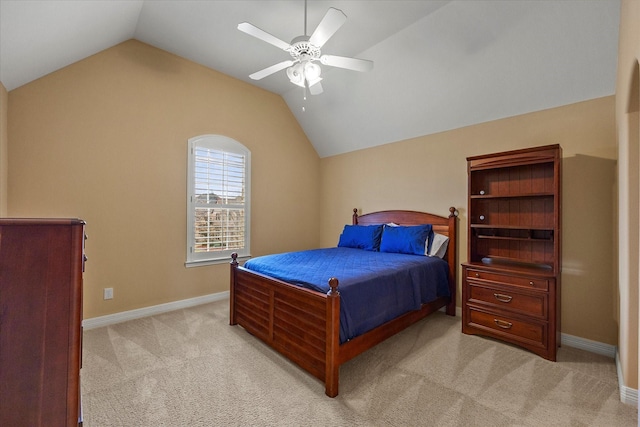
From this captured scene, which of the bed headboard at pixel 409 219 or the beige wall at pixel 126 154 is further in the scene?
the bed headboard at pixel 409 219

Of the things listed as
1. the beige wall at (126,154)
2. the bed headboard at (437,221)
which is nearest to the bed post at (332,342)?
the bed headboard at (437,221)

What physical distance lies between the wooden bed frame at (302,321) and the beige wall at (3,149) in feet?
6.68

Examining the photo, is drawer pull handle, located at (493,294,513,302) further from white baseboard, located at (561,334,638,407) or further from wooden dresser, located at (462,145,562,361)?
white baseboard, located at (561,334,638,407)

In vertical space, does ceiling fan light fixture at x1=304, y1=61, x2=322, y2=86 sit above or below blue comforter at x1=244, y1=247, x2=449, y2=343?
above

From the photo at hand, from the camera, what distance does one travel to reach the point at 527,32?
243 cm

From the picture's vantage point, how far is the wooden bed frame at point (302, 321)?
1.92 metres

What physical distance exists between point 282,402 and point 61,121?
129 inches

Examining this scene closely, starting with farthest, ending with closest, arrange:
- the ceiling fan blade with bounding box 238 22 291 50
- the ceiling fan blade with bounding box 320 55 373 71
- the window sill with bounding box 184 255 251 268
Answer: the window sill with bounding box 184 255 251 268
the ceiling fan blade with bounding box 320 55 373 71
the ceiling fan blade with bounding box 238 22 291 50

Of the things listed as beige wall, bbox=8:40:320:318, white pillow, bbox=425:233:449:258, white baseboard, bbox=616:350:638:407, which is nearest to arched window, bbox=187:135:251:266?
beige wall, bbox=8:40:320:318

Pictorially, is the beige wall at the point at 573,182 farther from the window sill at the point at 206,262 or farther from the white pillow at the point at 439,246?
the window sill at the point at 206,262

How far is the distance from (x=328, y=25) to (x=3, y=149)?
9.66 feet

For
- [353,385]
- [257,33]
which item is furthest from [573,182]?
[257,33]

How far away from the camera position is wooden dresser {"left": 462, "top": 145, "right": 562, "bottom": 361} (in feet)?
7.93

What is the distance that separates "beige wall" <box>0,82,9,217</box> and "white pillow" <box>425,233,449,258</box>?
4188 millimetres
